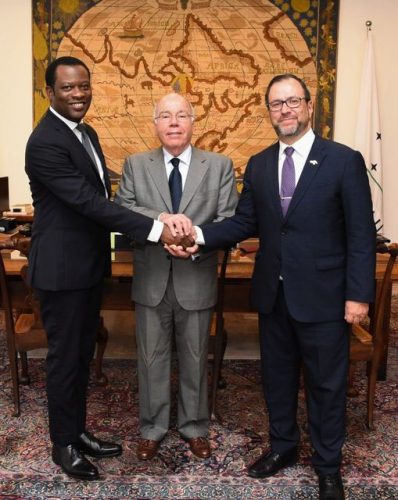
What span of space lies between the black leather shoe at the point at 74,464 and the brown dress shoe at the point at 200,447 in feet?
1.48

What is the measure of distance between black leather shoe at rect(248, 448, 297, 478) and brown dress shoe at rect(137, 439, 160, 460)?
43 centimetres

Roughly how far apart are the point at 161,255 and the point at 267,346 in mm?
581

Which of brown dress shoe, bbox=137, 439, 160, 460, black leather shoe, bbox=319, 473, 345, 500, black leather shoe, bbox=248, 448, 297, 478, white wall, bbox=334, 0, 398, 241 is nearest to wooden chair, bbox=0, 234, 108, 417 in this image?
brown dress shoe, bbox=137, 439, 160, 460

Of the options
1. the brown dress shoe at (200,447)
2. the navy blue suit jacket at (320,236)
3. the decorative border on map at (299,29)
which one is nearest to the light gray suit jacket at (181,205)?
the navy blue suit jacket at (320,236)

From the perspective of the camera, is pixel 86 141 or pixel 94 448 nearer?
pixel 86 141

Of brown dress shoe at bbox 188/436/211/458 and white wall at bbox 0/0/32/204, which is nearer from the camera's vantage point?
brown dress shoe at bbox 188/436/211/458

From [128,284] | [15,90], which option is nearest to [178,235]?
[128,284]

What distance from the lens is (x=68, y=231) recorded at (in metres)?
2.46

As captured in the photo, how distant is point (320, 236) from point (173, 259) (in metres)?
0.64

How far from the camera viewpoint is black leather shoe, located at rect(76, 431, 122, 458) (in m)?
2.74

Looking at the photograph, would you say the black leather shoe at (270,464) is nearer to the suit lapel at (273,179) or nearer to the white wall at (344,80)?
the suit lapel at (273,179)

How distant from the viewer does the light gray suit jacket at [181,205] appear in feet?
8.56

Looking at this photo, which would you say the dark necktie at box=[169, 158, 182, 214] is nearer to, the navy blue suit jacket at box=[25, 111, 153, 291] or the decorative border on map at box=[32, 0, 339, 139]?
the navy blue suit jacket at box=[25, 111, 153, 291]

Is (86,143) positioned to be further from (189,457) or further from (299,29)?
(299,29)
